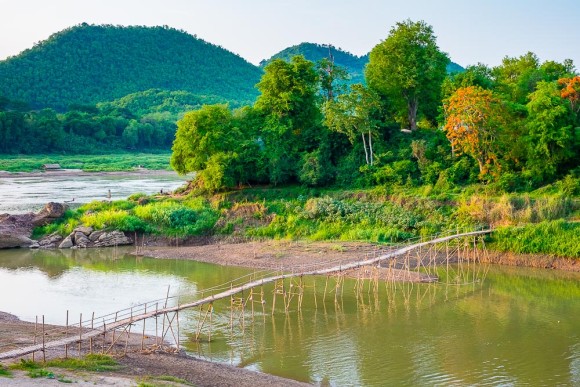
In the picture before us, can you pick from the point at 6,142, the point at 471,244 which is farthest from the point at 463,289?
the point at 6,142

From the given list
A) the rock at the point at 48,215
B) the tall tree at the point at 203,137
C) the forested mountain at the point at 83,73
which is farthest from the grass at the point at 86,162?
the tall tree at the point at 203,137

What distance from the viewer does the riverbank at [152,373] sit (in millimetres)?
22141

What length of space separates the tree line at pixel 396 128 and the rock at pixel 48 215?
943 cm

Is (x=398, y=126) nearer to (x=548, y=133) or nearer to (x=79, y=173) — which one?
(x=548, y=133)

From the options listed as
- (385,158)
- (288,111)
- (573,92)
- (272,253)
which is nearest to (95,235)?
(272,253)

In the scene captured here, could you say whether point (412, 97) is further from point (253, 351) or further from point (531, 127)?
point (253, 351)

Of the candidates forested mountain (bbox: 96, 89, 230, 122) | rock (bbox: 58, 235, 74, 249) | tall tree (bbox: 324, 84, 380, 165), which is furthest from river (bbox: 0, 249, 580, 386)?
forested mountain (bbox: 96, 89, 230, 122)

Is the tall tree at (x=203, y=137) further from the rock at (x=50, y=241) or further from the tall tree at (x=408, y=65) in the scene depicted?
the tall tree at (x=408, y=65)

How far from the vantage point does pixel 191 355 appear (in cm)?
2795

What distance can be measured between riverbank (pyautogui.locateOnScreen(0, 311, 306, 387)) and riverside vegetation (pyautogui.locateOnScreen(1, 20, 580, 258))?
24470 millimetres

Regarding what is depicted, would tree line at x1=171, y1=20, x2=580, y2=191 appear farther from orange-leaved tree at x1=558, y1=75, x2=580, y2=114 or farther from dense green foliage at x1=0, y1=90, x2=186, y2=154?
dense green foliage at x1=0, y1=90, x2=186, y2=154

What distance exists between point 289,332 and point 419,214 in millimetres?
21982

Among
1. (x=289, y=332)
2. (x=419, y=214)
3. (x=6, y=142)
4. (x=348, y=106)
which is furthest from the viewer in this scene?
(x=6, y=142)

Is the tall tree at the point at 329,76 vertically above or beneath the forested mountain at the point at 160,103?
beneath
